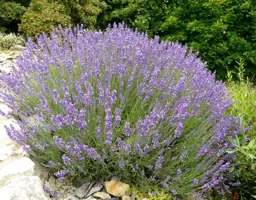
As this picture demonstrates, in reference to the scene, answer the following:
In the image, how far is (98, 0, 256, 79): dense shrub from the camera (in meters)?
6.17

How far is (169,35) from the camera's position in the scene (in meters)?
6.58

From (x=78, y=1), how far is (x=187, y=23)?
217cm

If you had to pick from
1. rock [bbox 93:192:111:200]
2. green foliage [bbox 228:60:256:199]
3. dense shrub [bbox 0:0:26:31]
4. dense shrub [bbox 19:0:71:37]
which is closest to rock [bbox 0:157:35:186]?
rock [bbox 93:192:111:200]

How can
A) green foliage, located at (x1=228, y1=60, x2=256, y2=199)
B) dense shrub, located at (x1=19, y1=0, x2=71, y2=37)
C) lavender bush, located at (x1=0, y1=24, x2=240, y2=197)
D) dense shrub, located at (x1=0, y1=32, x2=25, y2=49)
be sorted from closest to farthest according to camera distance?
lavender bush, located at (x1=0, y1=24, x2=240, y2=197) → green foliage, located at (x1=228, y1=60, x2=256, y2=199) → dense shrub, located at (x1=19, y1=0, x2=71, y2=37) → dense shrub, located at (x1=0, y1=32, x2=25, y2=49)

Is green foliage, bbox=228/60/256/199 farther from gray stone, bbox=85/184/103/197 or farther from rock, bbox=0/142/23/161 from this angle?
rock, bbox=0/142/23/161

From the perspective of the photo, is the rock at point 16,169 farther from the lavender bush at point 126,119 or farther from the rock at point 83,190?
the rock at point 83,190

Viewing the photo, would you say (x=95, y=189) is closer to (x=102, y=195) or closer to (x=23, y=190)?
(x=102, y=195)

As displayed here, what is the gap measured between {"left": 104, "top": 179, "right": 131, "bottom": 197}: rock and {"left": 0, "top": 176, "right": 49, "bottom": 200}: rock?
1.49 feet

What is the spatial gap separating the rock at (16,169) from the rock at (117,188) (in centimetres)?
55

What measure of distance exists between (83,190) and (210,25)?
4.78m

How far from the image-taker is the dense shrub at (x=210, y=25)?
617 centimetres

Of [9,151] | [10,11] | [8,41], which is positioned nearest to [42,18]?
[8,41]

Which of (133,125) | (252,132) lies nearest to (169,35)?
(252,132)

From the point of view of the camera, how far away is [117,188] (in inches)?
95.3
